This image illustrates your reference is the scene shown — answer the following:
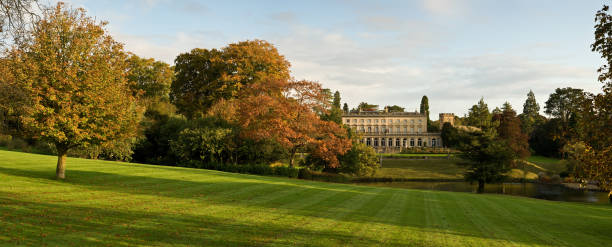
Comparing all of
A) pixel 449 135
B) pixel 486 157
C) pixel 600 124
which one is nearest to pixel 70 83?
pixel 600 124

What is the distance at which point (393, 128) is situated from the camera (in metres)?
102

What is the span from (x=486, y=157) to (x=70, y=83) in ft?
112

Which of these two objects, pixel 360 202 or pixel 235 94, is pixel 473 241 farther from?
pixel 235 94

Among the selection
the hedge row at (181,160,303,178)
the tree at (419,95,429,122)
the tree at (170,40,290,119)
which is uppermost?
the tree at (419,95,429,122)

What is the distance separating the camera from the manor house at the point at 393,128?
99188 millimetres

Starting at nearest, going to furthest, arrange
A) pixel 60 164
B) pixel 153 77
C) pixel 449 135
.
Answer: pixel 60 164, pixel 153 77, pixel 449 135

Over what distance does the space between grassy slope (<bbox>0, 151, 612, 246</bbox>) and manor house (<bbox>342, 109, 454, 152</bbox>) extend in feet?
275

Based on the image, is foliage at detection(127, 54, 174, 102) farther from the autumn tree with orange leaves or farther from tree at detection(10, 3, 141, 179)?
tree at detection(10, 3, 141, 179)

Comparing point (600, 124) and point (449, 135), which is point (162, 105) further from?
point (449, 135)

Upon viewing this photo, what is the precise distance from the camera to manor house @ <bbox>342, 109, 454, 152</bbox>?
99188 millimetres

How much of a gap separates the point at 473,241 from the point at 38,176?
1602 cm

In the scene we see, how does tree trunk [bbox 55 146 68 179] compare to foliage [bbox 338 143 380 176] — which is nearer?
tree trunk [bbox 55 146 68 179]

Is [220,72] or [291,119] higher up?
[220,72]

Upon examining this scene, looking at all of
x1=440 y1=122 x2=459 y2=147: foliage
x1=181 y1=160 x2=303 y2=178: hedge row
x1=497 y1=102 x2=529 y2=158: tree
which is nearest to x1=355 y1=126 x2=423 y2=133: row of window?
x1=440 y1=122 x2=459 y2=147: foliage
